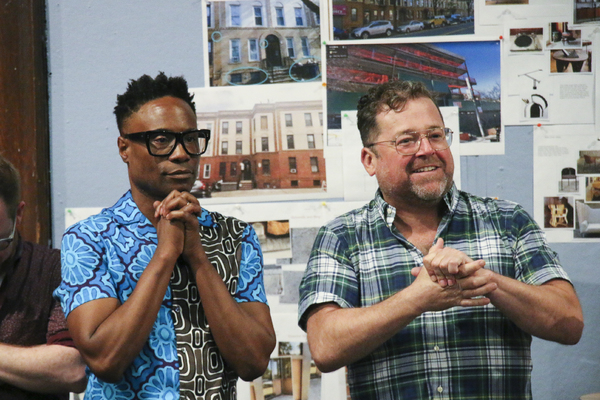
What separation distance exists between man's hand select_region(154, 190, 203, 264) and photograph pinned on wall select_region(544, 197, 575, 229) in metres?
1.20

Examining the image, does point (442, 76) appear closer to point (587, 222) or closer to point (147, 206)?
point (587, 222)

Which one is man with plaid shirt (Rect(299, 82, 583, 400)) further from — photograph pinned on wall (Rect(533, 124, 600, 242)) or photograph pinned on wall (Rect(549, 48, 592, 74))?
photograph pinned on wall (Rect(549, 48, 592, 74))

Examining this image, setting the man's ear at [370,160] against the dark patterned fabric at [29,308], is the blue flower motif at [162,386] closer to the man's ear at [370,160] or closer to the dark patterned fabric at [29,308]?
the dark patterned fabric at [29,308]

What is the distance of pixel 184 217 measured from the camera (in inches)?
46.6

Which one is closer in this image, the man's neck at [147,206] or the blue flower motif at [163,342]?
the blue flower motif at [163,342]

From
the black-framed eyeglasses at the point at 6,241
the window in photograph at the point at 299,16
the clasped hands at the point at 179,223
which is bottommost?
the black-framed eyeglasses at the point at 6,241

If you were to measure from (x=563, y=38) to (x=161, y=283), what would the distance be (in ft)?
4.95

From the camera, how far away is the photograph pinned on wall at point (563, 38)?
184 cm

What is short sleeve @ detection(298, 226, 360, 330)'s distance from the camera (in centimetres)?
128

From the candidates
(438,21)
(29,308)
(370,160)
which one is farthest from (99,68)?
(438,21)

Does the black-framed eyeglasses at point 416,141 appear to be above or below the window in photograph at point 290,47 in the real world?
below

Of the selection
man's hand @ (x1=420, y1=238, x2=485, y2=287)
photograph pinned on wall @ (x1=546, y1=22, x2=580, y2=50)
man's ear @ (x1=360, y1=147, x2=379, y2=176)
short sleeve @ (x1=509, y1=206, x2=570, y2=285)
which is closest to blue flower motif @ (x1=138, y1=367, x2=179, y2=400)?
man's hand @ (x1=420, y1=238, x2=485, y2=287)

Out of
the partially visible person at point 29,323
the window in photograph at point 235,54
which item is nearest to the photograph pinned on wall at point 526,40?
the window in photograph at point 235,54

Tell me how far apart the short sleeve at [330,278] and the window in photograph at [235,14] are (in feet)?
2.94
